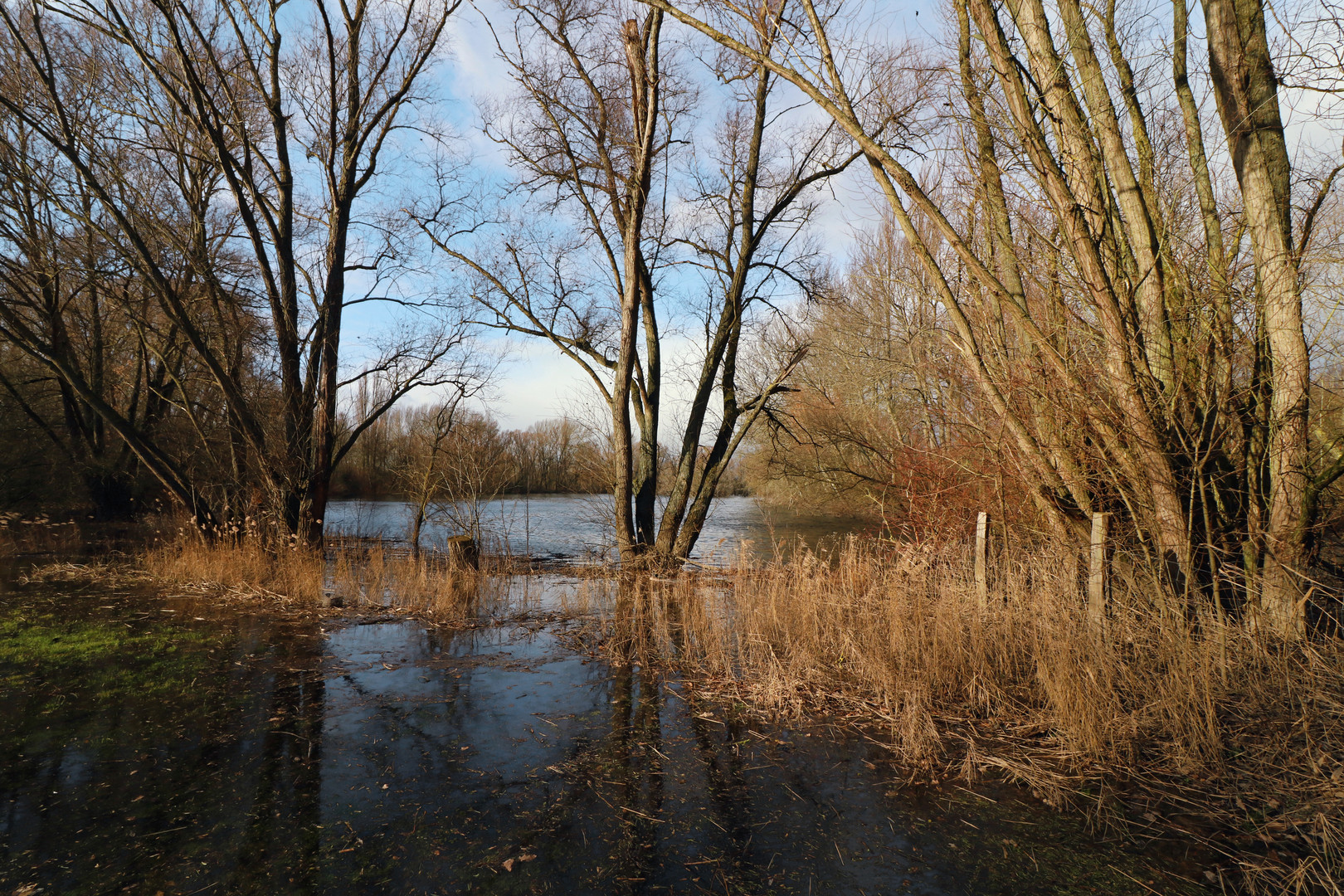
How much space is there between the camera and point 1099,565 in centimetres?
501

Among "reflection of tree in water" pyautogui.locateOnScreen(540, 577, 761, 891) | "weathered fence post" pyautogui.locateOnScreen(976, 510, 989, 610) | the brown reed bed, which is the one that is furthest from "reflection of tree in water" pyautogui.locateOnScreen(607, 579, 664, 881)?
"weathered fence post" pyautogui.locateOnScreen(976, 510, 989, 610)

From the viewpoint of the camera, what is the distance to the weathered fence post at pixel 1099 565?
4.80 m

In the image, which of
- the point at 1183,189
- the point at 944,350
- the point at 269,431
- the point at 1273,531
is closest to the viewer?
the point at 1273,531

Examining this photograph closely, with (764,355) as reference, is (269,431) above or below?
below

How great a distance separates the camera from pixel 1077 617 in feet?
14.7

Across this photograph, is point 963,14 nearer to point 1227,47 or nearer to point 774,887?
point 1227,47

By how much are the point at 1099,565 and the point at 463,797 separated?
4.33 metres

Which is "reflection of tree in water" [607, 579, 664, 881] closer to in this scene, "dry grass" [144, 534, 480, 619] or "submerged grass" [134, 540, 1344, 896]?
"submerged grass" [134, 540, 1344, 896]

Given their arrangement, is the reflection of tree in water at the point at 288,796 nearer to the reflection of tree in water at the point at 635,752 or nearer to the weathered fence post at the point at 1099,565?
the reflection of tree in water at the point at 635,752

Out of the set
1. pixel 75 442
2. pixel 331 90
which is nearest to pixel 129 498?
pixel 75 442

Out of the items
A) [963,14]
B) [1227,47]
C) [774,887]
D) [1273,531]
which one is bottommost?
[774,887]

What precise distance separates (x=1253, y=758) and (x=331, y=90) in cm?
1370

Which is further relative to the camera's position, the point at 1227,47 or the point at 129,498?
the point at 129,498

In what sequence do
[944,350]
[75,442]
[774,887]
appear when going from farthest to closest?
[75,442] → [944,350] → [774,887]
